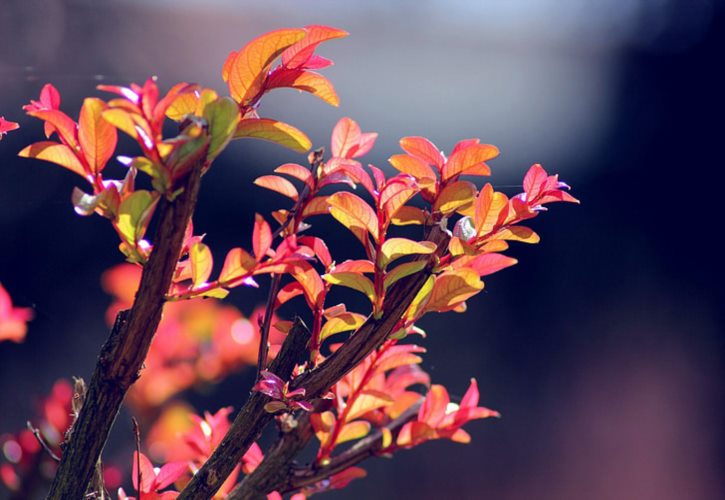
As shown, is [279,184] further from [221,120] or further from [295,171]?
[221,120]

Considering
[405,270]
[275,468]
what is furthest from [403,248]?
[275,468]

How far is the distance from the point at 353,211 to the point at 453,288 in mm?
84

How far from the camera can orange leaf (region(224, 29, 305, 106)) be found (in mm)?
373

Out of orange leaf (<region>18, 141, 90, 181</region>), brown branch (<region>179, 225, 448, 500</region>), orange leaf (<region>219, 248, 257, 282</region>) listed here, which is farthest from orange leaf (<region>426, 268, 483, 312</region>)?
orange leaf (<region>18, 141, 90, 181</region>)

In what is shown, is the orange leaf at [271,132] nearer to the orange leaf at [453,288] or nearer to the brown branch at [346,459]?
the orange leaf at [453,288]

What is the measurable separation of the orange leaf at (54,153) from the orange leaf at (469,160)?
214 mm

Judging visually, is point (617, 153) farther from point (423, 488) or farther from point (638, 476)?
point (423, 488)

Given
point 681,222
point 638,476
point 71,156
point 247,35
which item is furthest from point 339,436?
point 681,222

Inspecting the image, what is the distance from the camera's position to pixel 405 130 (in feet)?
7.07

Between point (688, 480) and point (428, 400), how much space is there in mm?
2019

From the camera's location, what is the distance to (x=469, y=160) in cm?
43

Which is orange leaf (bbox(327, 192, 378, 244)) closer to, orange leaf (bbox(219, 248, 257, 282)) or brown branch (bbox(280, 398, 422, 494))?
orange leaf (bbox(219, 248, 257, 282))

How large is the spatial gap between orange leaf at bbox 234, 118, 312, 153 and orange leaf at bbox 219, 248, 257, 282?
66 mm

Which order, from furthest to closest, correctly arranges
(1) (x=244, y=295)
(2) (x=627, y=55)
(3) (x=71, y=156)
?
(2) (x=627, y=55) < (1) (x=244, y=295) < (3) (x=71, y=156)
